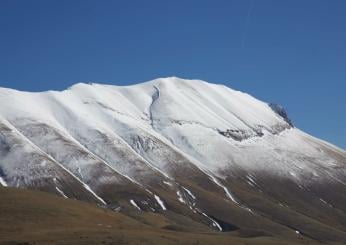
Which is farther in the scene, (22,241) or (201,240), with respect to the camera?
(201,240)

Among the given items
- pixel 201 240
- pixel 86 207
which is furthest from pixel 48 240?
pixel 86 207

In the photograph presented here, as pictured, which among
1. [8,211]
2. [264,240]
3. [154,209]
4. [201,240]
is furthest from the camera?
[154,209]

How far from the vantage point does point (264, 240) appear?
99.4 metres

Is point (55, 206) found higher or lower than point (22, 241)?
higher

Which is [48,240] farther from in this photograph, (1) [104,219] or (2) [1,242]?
(1) [104,219]

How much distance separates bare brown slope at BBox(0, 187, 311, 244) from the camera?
81375 millimetres

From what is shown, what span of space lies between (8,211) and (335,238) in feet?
359

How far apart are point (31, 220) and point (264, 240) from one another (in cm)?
3846

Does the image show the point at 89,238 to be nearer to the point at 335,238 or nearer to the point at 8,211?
the point at 8,211

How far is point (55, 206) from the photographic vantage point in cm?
11875

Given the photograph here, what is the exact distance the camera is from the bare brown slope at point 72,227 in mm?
81375

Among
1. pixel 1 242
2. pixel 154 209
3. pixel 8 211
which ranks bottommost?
pixel 1 242

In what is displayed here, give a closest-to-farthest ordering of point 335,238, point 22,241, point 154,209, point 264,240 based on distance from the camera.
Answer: point 22,241 → point 264,240 → point 335,238 → point 154,209

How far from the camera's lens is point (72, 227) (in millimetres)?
102312
